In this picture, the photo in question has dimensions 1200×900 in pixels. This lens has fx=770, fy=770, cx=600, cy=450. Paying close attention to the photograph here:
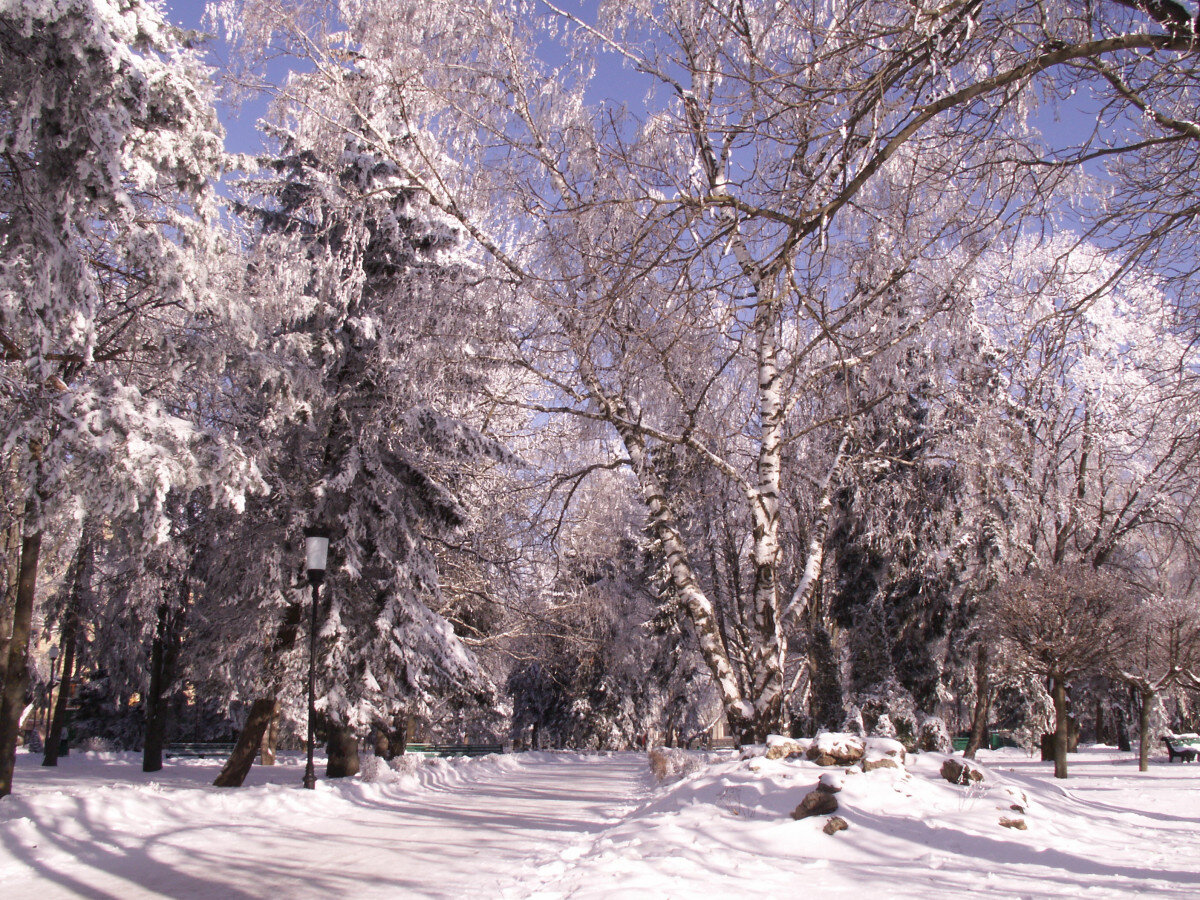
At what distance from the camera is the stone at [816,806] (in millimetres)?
5625

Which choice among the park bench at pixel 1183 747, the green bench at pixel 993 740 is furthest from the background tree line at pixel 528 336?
the green bench at pixel 993 740

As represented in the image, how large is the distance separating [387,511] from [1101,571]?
1498cm

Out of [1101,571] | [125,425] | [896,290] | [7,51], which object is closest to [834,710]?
[1101,571]

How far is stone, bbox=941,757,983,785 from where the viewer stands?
6742 mm

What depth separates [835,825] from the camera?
5359mm

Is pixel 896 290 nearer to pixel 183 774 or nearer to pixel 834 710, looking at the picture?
pixel 834 710

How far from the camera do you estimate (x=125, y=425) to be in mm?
7371

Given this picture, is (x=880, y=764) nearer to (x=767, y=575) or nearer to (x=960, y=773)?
(x=960, y=773)

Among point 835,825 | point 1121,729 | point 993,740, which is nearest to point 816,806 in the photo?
point 835,825

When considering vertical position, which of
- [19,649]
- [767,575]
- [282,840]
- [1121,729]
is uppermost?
[767,575]

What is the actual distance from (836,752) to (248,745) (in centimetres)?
881

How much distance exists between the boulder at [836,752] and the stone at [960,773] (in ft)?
2.58

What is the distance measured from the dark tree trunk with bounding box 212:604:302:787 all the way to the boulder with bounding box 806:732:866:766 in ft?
27.2

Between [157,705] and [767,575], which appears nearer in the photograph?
[767,575]
